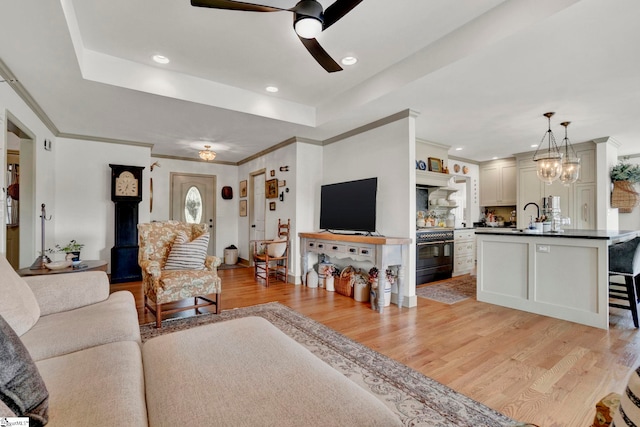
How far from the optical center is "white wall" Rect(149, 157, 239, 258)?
251 inches

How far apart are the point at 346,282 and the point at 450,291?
155 cm

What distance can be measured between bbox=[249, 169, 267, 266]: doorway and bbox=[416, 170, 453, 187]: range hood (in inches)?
113

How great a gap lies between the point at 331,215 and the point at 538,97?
2867 mm

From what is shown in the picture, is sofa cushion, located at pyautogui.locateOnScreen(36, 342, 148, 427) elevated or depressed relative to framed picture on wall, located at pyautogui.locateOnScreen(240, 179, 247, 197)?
depressed

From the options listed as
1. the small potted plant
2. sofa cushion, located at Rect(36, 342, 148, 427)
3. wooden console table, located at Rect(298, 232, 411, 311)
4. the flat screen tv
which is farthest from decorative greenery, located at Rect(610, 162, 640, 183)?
sofa cushion, located at Rect(36, 342, 148, 427)

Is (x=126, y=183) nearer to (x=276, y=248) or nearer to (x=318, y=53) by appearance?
(x=276, y=248)

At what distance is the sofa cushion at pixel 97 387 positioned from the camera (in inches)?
35.2

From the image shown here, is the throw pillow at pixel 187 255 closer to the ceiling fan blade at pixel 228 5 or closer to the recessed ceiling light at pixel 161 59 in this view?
the recessed ceiling light at pixel 161 59

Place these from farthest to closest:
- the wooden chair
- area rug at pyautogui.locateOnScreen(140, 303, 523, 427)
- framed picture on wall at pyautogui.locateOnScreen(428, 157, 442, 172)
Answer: framed picture on wall at pyautogui.locateOnScreen(428, 157, 442, 172), the wooden chair, area rug at pyautogui.locateOnScreen(140, 303, 523, 427)

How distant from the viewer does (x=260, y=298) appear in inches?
155

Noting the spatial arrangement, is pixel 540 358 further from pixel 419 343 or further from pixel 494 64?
pixel 494 64

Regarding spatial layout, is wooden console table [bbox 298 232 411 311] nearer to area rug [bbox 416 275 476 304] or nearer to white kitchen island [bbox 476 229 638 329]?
area rug [bbox 416 275 476 304]

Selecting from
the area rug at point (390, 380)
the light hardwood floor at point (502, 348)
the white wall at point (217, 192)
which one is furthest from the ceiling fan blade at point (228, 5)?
the white wall at point (217, 192)

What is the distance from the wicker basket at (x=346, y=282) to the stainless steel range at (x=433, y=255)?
4.09 ft
